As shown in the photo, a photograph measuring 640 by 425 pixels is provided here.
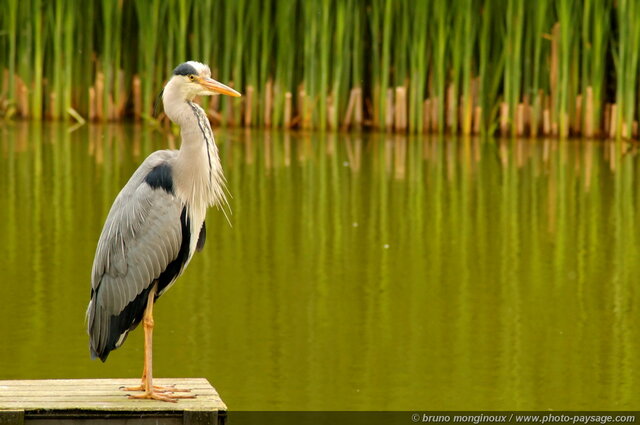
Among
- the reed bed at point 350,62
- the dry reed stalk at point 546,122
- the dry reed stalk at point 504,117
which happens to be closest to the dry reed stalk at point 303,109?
the reed bed at point 350,62

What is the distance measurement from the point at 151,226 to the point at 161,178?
6.0 inches

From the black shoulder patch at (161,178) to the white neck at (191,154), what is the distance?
2 centimetres

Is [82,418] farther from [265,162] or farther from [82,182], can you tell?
[265,162]

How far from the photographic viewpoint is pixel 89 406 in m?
3.82

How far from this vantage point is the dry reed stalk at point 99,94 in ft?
41.3

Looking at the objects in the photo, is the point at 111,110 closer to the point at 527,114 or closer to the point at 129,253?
the point at 527,114

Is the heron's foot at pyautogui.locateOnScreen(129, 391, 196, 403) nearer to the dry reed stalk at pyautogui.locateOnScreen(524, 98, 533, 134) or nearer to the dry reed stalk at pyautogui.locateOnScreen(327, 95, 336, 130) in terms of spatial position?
the dry reed stalk at pyautogui.locateOnScreen(327, 95, 336, 130)

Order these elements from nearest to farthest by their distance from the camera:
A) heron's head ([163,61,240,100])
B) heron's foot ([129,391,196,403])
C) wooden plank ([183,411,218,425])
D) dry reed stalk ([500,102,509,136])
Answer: wooden plank ([183,411,218,425]) → heron's foot ([129,391,196,403]) → heron's head ([163,61,240,100]) → dry reed stalk ([500,102,509,136])

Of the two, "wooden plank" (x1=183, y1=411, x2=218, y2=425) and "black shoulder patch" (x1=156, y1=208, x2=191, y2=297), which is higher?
"black shoulder patch" (x1=156, y1=208, x2=191, y2=297)

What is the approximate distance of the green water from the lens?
534 centimetres

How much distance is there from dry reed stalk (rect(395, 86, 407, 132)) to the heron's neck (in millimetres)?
7977

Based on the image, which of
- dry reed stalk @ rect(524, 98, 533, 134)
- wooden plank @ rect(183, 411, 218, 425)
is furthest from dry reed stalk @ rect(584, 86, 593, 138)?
wooden plank @ rect(183, 411, 218, 425)

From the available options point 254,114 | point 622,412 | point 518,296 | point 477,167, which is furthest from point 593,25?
point 622,412

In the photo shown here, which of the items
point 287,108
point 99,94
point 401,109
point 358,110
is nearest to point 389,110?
point 401,109
